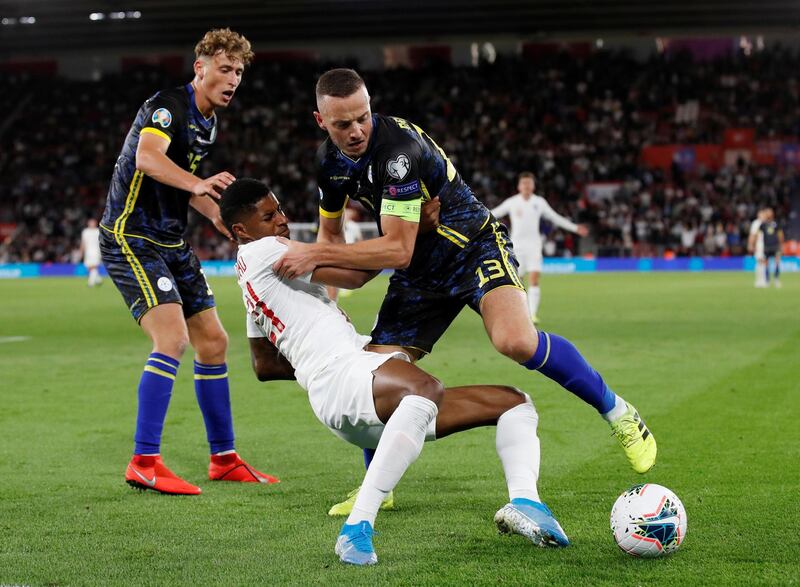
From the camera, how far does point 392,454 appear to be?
396 centimetres

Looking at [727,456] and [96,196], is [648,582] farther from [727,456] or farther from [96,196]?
[96,196]

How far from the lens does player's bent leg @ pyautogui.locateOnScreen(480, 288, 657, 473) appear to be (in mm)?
4754

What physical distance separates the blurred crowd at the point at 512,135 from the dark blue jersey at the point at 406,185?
103ft

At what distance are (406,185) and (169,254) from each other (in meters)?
1.83

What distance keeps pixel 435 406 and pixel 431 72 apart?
4188 cm

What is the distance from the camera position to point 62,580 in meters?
3.77

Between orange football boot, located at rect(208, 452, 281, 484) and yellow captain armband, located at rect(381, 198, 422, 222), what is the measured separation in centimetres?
181

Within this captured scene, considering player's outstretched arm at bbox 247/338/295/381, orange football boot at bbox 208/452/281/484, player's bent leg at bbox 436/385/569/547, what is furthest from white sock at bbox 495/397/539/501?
orange football boot at bbox 208/452/281/484

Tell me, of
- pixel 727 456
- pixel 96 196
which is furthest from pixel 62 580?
pixel 96 196

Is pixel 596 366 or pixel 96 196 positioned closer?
pixel 596 366

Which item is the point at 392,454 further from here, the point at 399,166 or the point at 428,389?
the point at 399,166

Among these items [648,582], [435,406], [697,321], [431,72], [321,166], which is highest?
[431,72]

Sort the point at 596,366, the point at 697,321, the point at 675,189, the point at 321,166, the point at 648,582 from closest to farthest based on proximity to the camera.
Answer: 1. the point at 648,582
2. the point at 321,166
3. the point at 596,366
4. the point at 697,321
5. the point at 675,189

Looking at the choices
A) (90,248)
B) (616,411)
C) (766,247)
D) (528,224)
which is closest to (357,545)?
(616,411)
